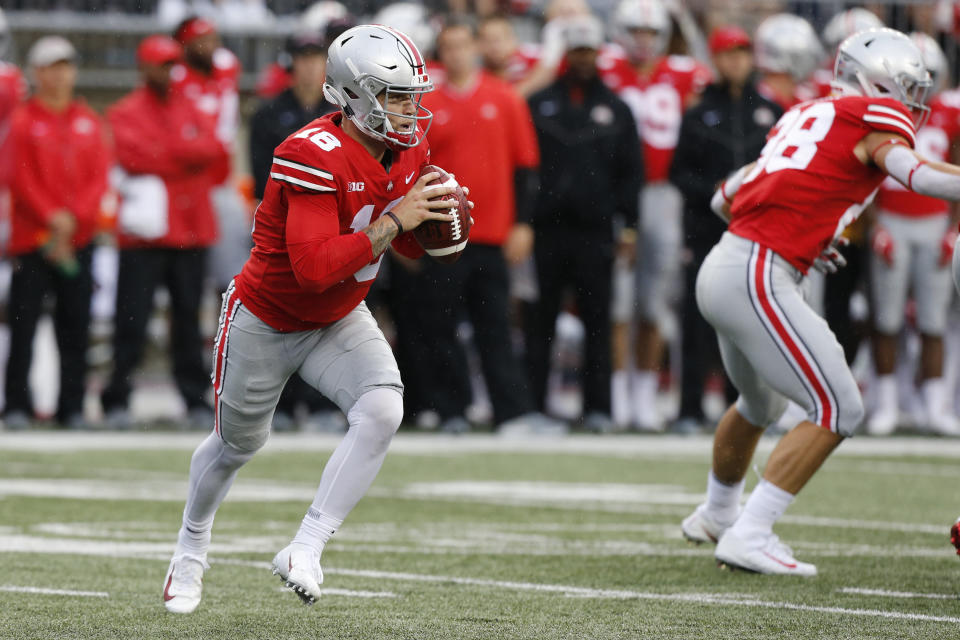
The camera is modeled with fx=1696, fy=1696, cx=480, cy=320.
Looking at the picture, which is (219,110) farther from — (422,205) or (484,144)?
(422,205)

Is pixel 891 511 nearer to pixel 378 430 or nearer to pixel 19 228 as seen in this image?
pixel 378 430

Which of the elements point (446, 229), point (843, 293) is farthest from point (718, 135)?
point (446, 229)

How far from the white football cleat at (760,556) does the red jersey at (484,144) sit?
15.7 ft

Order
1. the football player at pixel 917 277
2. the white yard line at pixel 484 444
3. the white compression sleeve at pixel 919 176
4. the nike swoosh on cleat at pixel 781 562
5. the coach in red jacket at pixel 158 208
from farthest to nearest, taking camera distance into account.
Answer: the football player at pixel 917 277 → the coach in red jacket at pixel 158 208 → the white yard line at pixel 484 444 → the nike swoosh on cleat at pixel 781 562 → the white compression sleeve at pixel 919 176

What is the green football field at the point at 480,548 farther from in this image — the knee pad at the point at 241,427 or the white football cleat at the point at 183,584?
the knee pad at the point at 241,427

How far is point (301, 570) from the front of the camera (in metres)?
4.34

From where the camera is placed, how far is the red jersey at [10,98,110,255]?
34.6ft

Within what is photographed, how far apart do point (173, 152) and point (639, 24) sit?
3.11 meters

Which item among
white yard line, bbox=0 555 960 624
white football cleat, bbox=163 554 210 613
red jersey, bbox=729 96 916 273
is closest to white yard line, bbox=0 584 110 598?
white yard line, bbox=0 555 960 624

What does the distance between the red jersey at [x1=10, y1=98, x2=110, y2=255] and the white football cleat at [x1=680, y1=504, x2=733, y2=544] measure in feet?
18.7

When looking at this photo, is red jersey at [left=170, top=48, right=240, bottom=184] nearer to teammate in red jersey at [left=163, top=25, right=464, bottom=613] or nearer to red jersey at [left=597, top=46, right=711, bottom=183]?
red jersey at [left=597, top=46, right=711, bottom=183]

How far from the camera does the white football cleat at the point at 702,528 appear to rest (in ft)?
19.7

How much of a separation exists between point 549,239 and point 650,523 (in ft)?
13.0

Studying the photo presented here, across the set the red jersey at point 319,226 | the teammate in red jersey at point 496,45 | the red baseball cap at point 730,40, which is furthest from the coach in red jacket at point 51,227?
the red jersey at point 319,226
